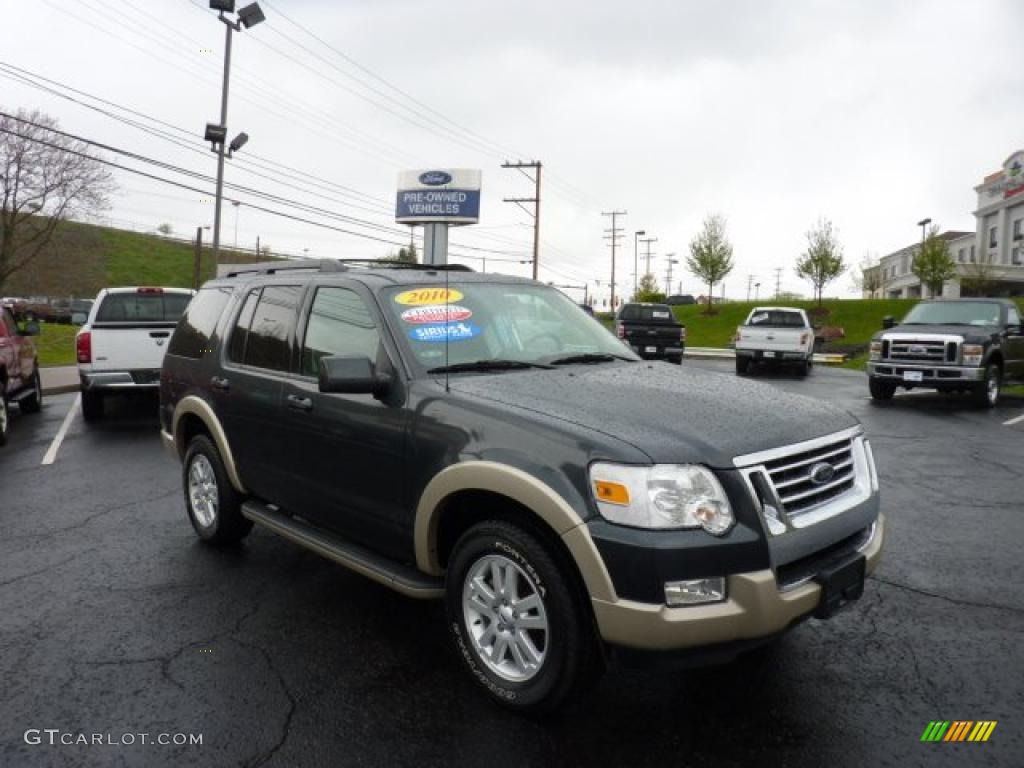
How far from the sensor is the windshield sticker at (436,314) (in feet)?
12.1

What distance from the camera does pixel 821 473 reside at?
9.62 ft

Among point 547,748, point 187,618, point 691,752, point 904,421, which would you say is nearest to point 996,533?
point 691,752

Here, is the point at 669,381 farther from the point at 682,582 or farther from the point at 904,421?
the point at 904,421

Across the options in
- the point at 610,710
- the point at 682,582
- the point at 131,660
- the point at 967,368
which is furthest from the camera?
the point at 967,368

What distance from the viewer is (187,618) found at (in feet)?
12.7

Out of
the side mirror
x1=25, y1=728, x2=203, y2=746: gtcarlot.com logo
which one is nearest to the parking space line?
x1=25, y1=728, x2=203, y2=746: gtcarlot.com logo

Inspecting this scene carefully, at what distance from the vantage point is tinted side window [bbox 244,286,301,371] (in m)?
4.32

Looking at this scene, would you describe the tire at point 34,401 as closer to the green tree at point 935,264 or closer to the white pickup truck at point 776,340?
the white pickup truck at point 776,340

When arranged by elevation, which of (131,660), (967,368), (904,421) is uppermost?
(967,368)

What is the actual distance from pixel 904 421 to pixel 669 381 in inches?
361

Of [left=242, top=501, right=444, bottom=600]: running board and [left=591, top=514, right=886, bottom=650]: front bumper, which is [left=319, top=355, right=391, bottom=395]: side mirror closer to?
[left=242, top=501, right=444, bottom=600]: running board

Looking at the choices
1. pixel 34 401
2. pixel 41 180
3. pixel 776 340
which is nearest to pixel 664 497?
pixel 34 401

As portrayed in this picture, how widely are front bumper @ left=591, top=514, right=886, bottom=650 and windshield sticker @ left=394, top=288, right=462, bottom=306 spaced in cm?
187

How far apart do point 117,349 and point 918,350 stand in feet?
42.4
